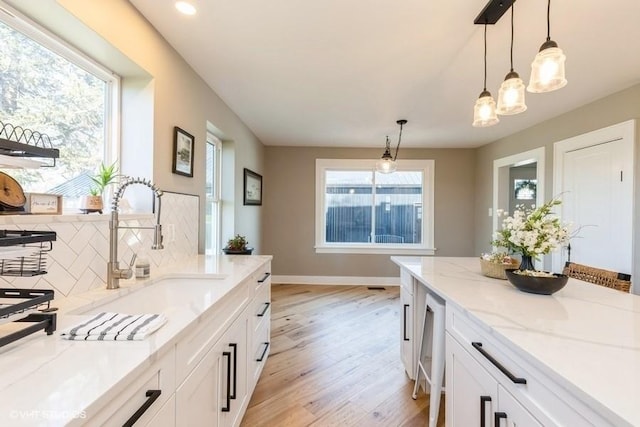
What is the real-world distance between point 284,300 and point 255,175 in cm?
184

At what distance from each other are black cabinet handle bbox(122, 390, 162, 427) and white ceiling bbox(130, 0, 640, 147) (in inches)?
70.5

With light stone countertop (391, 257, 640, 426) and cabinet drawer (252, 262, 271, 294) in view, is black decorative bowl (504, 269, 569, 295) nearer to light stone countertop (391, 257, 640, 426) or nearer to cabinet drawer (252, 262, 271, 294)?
light stone countertop (391, 257, 640, 426)

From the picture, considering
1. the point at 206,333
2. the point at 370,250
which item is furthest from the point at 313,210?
the point at 206,333

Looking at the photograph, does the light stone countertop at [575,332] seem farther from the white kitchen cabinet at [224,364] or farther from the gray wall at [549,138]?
the gray wall at [549,138]

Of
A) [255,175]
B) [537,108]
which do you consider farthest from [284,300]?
[537,108]

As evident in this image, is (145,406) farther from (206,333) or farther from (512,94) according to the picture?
(512,94)

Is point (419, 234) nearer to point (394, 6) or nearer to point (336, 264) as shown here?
point (336, 264)

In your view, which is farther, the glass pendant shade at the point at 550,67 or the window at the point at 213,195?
the window at the point at 213,195

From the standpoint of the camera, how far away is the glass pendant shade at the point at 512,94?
4.78 ft

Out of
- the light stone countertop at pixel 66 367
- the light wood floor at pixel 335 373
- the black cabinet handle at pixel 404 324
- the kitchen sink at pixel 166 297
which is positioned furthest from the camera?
the black cabinet handle at pixel 404 324

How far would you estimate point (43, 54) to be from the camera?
1.35 m

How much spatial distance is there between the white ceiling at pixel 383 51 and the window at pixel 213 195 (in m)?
0.51

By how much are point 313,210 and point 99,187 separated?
145 inches

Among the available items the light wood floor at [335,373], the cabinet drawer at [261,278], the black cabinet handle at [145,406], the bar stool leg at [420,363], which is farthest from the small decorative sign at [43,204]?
the bar stool leg at [420,363]
